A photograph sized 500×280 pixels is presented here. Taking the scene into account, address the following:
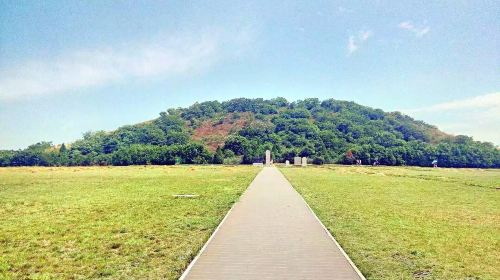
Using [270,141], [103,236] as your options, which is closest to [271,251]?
[103,236]

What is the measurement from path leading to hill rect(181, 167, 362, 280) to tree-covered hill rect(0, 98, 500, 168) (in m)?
79.2

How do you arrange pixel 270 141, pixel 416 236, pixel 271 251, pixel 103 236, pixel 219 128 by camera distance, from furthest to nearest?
pixel 219 128 < pixel 270 141 < pixel 416 236 < pixel 103 236 < pixel 271 251

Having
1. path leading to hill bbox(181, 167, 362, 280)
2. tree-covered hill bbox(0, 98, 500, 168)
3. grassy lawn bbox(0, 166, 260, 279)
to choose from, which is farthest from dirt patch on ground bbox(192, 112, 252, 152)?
path leading to hill bbox(181, 167, 362, 280)

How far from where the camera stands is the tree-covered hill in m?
95.6

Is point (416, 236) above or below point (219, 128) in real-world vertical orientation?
below

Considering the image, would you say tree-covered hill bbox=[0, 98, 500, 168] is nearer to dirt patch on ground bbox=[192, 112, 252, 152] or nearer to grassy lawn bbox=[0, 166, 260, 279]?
dirt patch on ground bbox=[192, 112, 252, 152]

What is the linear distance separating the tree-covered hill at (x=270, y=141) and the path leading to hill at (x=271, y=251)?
79219 millimetres

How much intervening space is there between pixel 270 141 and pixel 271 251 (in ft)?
360

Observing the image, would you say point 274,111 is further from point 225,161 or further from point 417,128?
point 225,161

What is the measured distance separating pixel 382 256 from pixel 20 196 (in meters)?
21.2

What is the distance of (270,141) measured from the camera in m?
119

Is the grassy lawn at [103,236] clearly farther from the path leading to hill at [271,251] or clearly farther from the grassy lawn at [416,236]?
the grassy lawn at [416,236]

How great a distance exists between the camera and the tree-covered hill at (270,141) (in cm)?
9562

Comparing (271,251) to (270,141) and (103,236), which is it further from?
(270,141)
